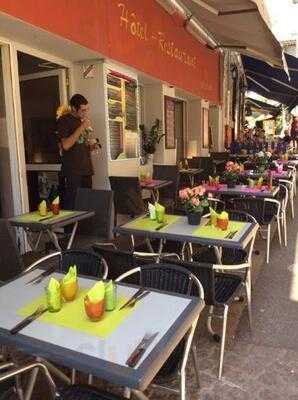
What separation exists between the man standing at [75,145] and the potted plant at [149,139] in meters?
2.67

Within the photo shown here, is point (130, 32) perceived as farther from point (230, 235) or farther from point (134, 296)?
point (134, 296)

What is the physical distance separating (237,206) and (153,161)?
3.32 m

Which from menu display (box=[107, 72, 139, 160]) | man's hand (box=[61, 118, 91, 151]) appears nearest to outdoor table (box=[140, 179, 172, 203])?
menu display (box=[107, 72, 139, 160])

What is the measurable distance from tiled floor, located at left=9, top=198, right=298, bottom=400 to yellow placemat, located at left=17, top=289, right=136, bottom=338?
0.77 m

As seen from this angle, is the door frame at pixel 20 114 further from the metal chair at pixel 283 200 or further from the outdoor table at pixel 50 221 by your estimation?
the metal chair at pixel 283 200

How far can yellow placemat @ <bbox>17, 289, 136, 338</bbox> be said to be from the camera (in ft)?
5.07

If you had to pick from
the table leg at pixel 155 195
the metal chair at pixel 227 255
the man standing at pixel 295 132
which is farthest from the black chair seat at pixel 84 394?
the man standing at pixel 295 132

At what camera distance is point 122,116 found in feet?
19.1

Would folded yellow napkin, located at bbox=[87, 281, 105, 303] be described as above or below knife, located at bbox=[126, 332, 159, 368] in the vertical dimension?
above

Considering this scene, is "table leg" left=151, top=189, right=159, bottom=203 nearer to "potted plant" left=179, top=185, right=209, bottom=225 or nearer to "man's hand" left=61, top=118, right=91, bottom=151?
"man's hand" left=61, top=118, right=91, bottom=151

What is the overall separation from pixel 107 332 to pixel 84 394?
298 millimetres

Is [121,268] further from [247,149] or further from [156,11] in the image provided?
[247,149]

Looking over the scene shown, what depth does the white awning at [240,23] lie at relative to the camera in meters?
5.70

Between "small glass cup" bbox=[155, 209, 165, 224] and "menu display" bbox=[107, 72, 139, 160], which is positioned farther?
"menu display" bbox=[107, 72, 139, 160]
